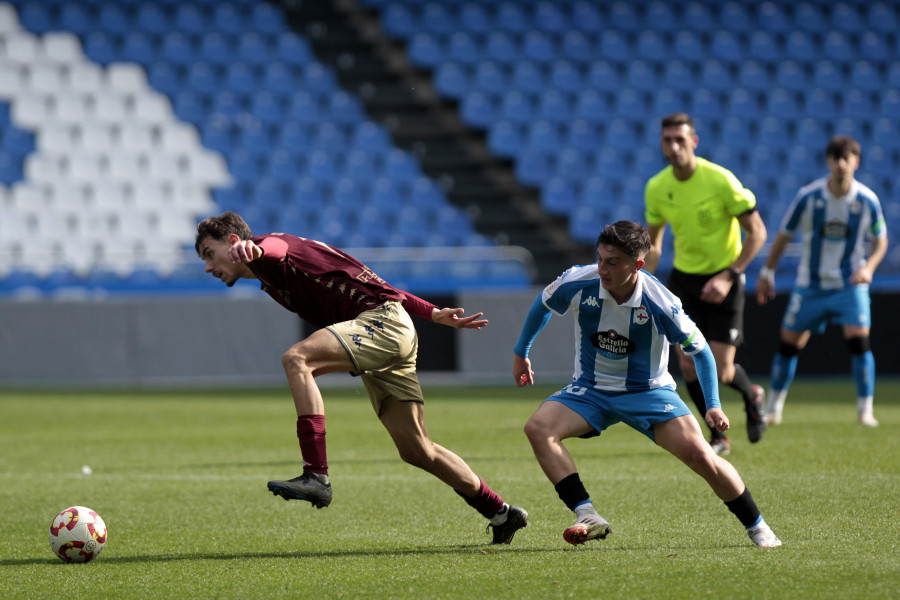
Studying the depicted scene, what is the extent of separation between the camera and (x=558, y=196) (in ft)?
59.9

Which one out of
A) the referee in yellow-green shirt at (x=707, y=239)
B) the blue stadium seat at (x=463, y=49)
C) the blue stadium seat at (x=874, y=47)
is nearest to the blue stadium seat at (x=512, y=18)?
the blue stadium seat at (x=463, y=49)

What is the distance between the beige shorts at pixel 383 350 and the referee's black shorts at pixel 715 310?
3274mm

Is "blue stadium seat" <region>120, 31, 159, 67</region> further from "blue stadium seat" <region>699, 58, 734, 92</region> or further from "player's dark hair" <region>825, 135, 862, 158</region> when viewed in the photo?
"player's dark hair" <region>825, 135, 862, 158</region>

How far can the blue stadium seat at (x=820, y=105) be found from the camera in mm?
19703

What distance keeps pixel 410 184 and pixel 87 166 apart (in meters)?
4.89

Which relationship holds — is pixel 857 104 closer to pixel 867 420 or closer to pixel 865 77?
pixel 865 77

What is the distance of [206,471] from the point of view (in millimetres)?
7707

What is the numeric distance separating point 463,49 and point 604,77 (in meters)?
2.40

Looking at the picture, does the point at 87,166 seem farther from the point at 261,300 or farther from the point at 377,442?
the point at 377,442

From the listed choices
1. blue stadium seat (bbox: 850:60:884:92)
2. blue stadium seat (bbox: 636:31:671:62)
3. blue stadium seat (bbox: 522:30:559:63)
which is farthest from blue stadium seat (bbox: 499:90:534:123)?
blue stadium seat (bbox: 850:60:884:92)

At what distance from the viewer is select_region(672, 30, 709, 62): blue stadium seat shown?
66.0 ft

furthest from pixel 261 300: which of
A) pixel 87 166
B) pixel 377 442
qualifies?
pixel 377 442

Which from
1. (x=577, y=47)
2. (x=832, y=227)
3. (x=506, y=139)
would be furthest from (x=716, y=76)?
(x=832, y=227)

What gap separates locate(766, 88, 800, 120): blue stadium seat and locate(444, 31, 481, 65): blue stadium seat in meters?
4.94
